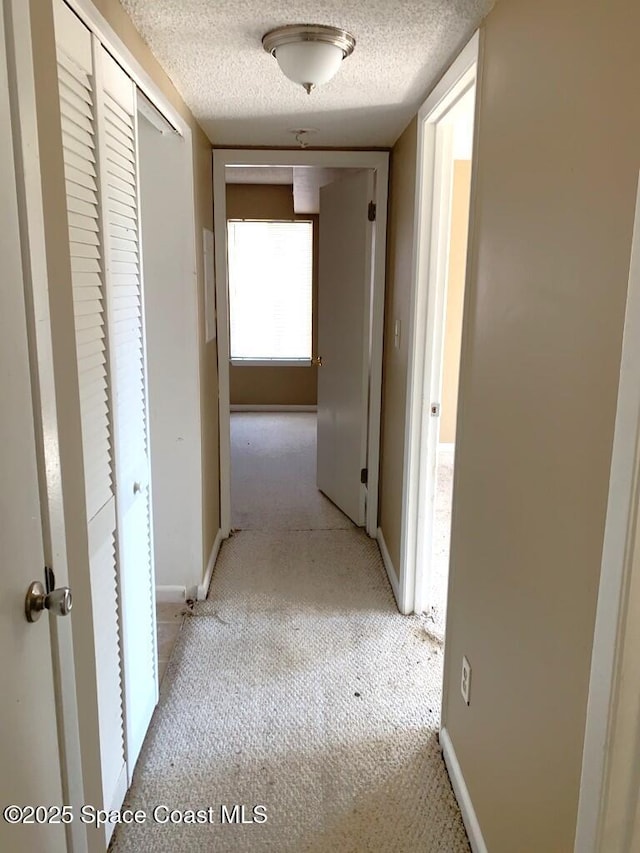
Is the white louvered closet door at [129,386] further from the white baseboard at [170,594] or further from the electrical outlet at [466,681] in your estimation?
the electrical outlet at [466,681]

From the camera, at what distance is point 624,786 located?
93cm

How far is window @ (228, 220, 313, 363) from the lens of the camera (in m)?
6.67

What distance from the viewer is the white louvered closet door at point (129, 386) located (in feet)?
5.24

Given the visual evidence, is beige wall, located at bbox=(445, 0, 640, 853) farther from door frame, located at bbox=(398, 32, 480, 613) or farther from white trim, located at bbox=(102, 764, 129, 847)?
white trim, located at bbox=(102, 764, 129, 847)

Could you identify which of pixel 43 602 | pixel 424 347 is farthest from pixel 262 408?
pixel 43 602

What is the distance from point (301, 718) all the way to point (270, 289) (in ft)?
17.3

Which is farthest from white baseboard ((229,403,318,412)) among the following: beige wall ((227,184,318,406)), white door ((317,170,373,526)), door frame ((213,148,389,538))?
door frame ((213,148,389,538))

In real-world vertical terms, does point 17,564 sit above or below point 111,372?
below

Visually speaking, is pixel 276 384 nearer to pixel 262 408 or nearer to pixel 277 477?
pixel 262 408

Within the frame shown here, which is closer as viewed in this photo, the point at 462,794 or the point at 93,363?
the point at 93,363

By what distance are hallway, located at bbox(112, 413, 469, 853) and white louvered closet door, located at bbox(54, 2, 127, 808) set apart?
0.26 m

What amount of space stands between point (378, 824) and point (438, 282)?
6.10ft

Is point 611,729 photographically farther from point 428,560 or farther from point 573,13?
point 428,560

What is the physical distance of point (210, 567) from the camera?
3.16m
